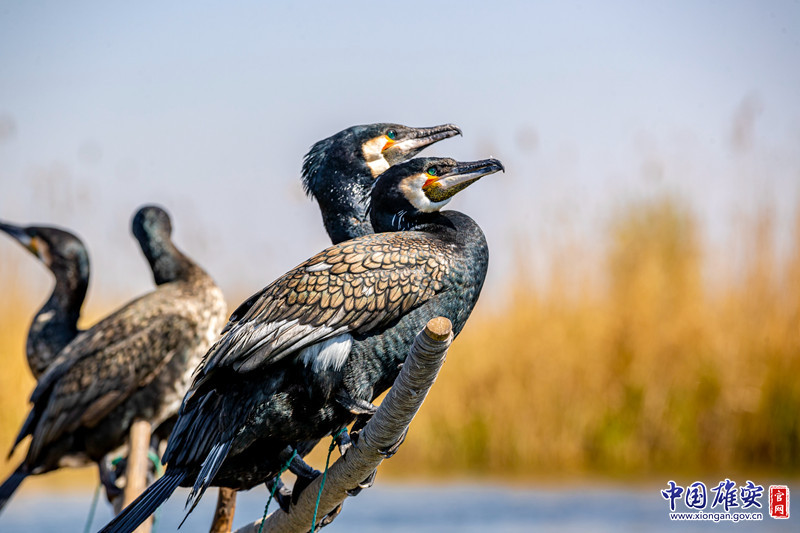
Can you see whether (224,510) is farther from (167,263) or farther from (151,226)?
(151,226)

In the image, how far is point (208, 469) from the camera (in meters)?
2.97

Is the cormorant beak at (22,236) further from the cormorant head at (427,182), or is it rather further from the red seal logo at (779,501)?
the red seal logo at (779,501)

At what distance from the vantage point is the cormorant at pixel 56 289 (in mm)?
6121

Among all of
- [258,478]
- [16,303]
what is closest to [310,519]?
[258,478]

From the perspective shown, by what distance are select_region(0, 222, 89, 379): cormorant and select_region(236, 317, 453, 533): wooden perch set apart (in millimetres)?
3291

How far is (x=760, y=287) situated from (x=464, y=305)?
7016 mm

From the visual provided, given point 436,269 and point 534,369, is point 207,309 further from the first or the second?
point 534,369

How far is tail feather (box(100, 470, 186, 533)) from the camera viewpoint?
2887mm

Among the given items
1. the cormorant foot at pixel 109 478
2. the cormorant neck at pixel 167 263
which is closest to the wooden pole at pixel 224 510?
the cormorant foot at pixel 109 478

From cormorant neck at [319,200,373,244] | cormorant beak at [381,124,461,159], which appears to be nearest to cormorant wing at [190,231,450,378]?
cormorant neck at [319,200,373,244]

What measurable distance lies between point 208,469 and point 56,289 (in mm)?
3634

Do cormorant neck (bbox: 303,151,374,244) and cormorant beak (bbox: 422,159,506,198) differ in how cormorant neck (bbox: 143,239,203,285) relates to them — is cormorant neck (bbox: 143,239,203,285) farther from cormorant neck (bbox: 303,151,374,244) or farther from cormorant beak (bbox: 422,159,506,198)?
cormorant beak (bbox: 422,159,506,198)

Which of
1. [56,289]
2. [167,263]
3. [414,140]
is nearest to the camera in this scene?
[414,140]

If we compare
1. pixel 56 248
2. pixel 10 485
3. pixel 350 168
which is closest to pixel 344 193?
pixel 350 168
